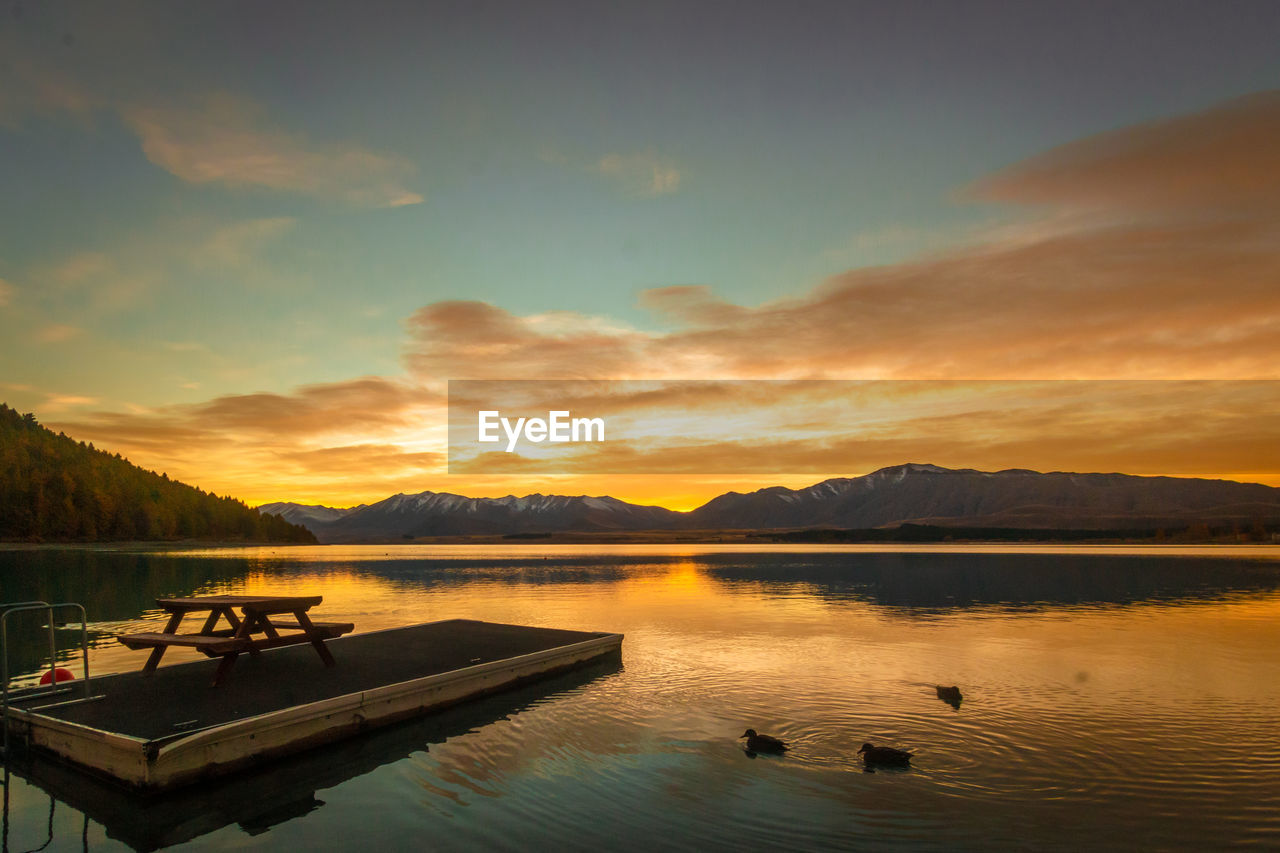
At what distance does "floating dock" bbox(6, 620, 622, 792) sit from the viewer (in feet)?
39.6

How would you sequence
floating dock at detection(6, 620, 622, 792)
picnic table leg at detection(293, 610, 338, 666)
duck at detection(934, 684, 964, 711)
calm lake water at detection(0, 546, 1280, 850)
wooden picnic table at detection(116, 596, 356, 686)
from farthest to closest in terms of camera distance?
duck at detection(934, 684, 964, 711) → picnic table leg at detection(293, 610, 338, 666) → wooden picnic table at detection(116, 596, 356, 686) → floating dock at detection(6, 620, 622, 792) → calm lake water at detection(0, 546, 1280, 850)

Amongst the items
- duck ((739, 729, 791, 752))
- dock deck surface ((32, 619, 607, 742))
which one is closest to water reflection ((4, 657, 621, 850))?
dock deck surface ((32, 619, 607, 742))

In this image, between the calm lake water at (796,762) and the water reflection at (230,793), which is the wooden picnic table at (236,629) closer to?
the water reflection at (230,793)

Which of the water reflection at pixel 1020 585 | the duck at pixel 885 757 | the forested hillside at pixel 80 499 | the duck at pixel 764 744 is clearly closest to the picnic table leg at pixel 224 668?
the duck at pixel 764 744

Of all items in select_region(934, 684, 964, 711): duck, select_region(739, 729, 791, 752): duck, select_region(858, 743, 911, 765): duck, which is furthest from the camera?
select_region(934, 684, 964, 711): duck

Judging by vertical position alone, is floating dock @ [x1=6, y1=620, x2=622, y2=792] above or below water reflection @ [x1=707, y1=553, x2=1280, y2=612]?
above

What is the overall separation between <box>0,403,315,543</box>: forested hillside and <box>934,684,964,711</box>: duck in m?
160

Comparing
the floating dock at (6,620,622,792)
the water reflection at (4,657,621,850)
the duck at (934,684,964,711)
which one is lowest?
the duck at (934,684,964,711)

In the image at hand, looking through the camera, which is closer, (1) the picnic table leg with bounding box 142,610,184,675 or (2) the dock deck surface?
(2) the dock deck surface

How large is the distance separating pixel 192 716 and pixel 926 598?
47.5m

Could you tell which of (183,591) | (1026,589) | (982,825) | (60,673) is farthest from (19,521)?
(982,825)

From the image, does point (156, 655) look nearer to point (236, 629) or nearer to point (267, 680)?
point (236, 629)

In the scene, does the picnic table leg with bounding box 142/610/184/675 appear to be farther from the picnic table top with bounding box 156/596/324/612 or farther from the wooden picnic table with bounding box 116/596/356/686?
the picnic table top with bounding box 156/596/324/612

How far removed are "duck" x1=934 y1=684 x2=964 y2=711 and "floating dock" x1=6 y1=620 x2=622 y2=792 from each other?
11.2 meters
